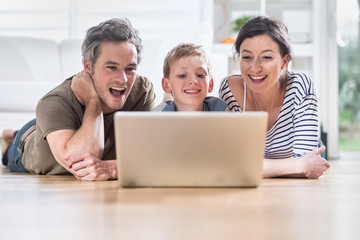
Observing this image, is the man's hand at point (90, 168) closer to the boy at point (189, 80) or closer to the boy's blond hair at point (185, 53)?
the boy at point (189, 80)

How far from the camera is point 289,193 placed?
1365mm

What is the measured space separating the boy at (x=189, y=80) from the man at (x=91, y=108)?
Answer: 16 cm

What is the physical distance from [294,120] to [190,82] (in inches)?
17.1

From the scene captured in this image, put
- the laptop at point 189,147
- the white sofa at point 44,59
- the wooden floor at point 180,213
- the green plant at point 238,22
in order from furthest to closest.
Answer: the green plant at point 238,22 < the white sofa at point 44,59 < the laptop at point 189,147 < the wooden floor at point 180,213

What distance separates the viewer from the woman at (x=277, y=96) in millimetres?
1789

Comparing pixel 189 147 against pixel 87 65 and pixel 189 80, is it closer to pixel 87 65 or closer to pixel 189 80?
pixel 189 80

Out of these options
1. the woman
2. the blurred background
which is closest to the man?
the woman

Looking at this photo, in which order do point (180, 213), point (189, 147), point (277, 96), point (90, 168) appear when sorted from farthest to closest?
point (277, 96)
point (90, 168)
point (189, 147)
point (180, 213)

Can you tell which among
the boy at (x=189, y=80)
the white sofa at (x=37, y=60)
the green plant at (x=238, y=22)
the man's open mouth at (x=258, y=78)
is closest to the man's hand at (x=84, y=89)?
the boy at (x=189, y=80)

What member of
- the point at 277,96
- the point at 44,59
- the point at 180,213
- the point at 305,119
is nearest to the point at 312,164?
the point at 305,119

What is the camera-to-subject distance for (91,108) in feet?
6.25

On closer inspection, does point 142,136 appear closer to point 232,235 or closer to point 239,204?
point 239,204

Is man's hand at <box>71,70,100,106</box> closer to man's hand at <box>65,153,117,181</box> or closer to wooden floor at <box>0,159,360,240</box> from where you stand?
man's hand at <box>65,153,117,181</box>

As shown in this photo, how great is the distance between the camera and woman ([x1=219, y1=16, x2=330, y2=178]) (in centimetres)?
179
